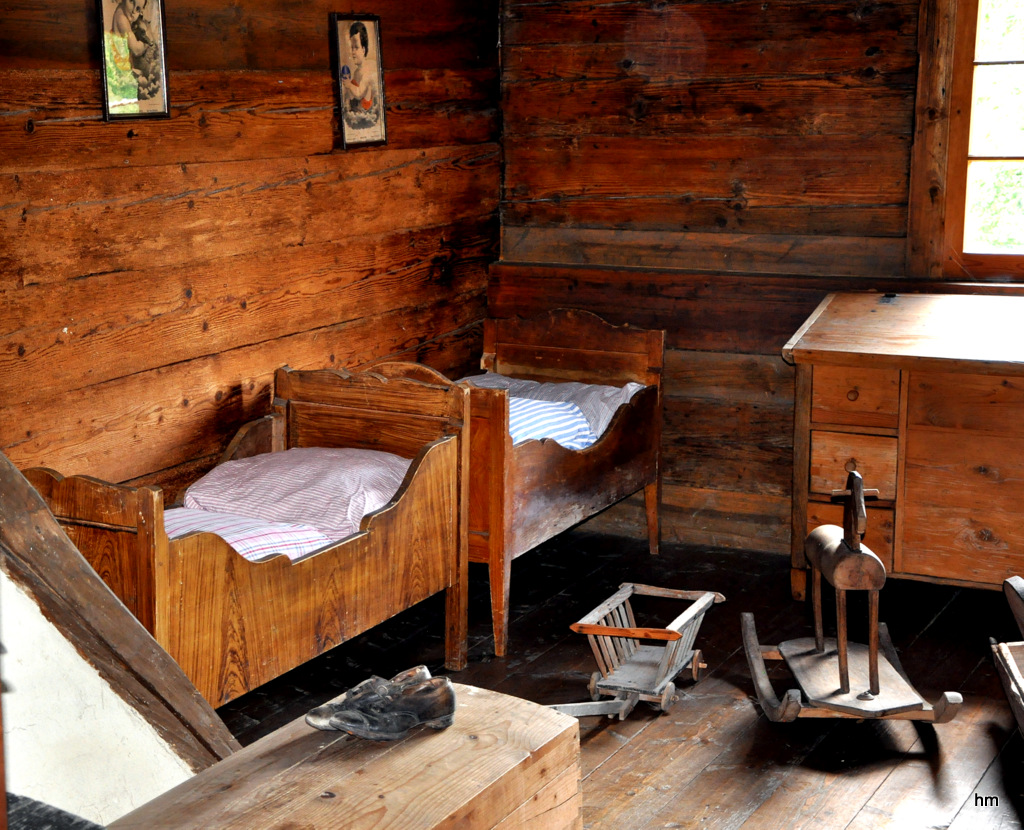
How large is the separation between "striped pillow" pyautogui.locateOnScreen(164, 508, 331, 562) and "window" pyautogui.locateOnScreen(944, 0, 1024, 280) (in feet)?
7.35

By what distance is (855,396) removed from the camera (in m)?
3.16

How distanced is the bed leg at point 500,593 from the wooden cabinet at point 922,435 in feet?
2.86

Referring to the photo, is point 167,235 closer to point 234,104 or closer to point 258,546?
point 234,104

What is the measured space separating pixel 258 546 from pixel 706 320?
2.04 metres

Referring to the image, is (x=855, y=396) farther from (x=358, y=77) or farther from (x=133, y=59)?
(x=133, y=59)

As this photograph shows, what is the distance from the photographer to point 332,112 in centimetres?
337

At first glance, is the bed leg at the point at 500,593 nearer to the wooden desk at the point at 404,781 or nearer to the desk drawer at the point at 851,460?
the desk drawer at the point at 851,460

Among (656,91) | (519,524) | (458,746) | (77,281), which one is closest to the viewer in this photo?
(458,746)

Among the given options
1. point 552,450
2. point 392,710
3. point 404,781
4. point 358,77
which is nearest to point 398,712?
point 392,710

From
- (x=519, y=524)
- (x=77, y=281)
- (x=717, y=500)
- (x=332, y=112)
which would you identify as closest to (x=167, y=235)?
(x=77, y=281)

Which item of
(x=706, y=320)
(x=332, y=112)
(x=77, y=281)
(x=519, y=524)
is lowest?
(x=519, y=524)

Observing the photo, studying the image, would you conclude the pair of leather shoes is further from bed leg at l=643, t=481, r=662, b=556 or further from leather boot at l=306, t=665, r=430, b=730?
bed leg at l=643, t=481, r=662, b=556

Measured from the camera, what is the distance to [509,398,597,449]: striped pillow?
331cm

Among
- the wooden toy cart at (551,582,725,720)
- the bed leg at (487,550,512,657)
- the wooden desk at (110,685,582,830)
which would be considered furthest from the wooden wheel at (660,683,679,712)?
the wooden desk at (110,685,582,830)
